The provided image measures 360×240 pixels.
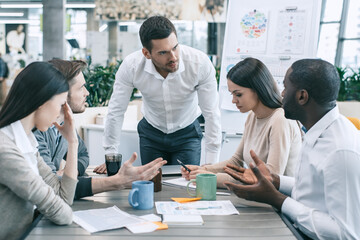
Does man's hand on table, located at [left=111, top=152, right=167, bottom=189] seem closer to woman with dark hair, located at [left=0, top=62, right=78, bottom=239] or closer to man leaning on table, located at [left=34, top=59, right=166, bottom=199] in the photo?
man leaning on table, located at [left=34, top=59, right=166, bottom=199]

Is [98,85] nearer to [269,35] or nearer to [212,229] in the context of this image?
[269,35]

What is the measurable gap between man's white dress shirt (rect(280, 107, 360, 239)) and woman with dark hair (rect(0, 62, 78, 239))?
80 cm

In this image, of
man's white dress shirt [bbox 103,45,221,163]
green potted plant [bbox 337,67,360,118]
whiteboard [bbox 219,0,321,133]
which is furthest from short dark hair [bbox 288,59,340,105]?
green potted plant [bbox 337,67,360,118]

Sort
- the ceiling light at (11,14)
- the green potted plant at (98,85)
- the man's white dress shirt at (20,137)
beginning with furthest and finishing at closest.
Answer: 1. the ceiling light at (11,14)
2. the green potted plant at (98,85)
3. the man's white dress shirt at (20,137)

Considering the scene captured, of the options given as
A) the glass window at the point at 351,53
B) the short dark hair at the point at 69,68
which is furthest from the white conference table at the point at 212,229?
the glass window at the point at 351,53

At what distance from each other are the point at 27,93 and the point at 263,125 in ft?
3.75

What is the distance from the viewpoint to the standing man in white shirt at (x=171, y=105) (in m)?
2.52

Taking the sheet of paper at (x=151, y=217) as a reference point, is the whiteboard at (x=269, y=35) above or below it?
above

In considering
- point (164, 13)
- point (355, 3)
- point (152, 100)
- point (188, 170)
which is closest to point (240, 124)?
point (152, 100)

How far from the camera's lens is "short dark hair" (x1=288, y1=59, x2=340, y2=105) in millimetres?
1422

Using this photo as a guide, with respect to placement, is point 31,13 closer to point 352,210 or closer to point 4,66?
point 4,66

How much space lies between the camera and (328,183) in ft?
4.30

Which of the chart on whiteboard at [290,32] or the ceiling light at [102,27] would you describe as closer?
the chart on whiteboard at [290,32]

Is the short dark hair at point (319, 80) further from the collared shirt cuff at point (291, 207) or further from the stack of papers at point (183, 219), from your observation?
the stack of papers at point (183, 219)
